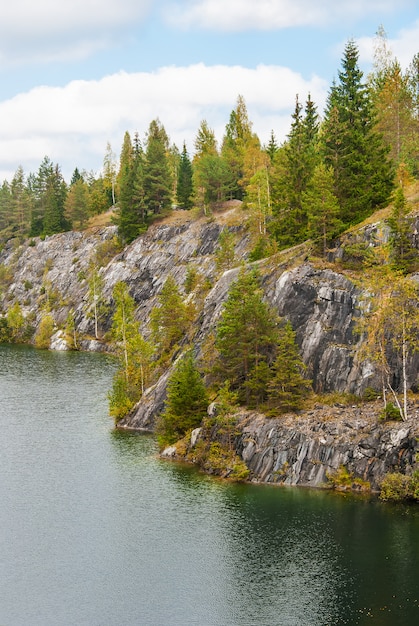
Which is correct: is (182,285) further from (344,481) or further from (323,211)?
(344,481)

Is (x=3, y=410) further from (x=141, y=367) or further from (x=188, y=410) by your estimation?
(x=188, y=410)

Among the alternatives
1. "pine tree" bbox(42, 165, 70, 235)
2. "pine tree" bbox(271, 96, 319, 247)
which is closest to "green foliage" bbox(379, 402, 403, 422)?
"pine tree" bbox(271, 96, 319, 247)

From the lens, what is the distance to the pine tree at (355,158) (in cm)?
8056

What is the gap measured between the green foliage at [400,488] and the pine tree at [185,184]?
111198mm

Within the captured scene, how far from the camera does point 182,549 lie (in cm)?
4972

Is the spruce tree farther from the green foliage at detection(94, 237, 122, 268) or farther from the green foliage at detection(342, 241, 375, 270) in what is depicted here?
the green foliage at detection(94, 237, 122, 268)

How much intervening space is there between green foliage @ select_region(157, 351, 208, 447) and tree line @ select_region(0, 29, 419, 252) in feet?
73.8

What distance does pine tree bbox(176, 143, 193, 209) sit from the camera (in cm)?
15636

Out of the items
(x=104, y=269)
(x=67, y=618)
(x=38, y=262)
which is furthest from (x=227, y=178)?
(x=67, y=618)

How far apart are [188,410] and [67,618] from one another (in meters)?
31.6

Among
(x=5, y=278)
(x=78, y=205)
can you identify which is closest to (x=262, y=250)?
(x=78, y=205)

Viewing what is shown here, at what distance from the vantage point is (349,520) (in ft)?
174

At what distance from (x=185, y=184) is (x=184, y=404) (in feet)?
318

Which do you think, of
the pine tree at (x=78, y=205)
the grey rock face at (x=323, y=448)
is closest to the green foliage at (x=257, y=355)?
the grey rock face at (x=323, y=448)
